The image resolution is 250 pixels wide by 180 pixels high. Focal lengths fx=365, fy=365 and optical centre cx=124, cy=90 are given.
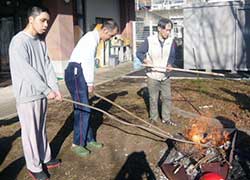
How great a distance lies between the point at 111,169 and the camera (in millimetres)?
4984

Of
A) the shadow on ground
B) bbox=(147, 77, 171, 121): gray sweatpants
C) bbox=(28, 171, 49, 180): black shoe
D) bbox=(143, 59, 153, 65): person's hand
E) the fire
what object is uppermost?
bbox=(143, 59, 153, 65): person's hand

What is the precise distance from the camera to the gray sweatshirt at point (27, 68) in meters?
4.20

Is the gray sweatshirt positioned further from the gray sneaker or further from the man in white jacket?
the gray sneaker

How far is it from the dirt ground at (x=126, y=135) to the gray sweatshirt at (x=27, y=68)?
47.1 inches

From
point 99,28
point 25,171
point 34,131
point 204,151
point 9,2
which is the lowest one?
point 25,171

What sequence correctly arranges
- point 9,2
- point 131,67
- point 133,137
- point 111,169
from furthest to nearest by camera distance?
point 131,67, point 9,2, point 133,137, point 111,169

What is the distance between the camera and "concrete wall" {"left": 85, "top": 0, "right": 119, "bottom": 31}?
16255mm

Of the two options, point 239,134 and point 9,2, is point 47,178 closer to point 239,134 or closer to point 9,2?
point 239,134

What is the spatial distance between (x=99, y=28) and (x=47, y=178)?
2.15m

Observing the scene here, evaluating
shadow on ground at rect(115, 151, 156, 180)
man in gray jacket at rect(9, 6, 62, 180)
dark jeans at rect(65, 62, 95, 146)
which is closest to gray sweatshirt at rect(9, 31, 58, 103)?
man in gray jacket at rect(9, 6, 62, 180)

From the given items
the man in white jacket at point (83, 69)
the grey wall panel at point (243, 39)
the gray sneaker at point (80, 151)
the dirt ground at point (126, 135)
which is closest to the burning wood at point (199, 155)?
the dirt ground at point (126, 135)

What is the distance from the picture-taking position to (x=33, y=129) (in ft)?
14.8

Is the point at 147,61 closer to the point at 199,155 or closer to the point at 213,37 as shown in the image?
the point at 199,155

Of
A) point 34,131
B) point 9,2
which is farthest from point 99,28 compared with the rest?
point 9,2
